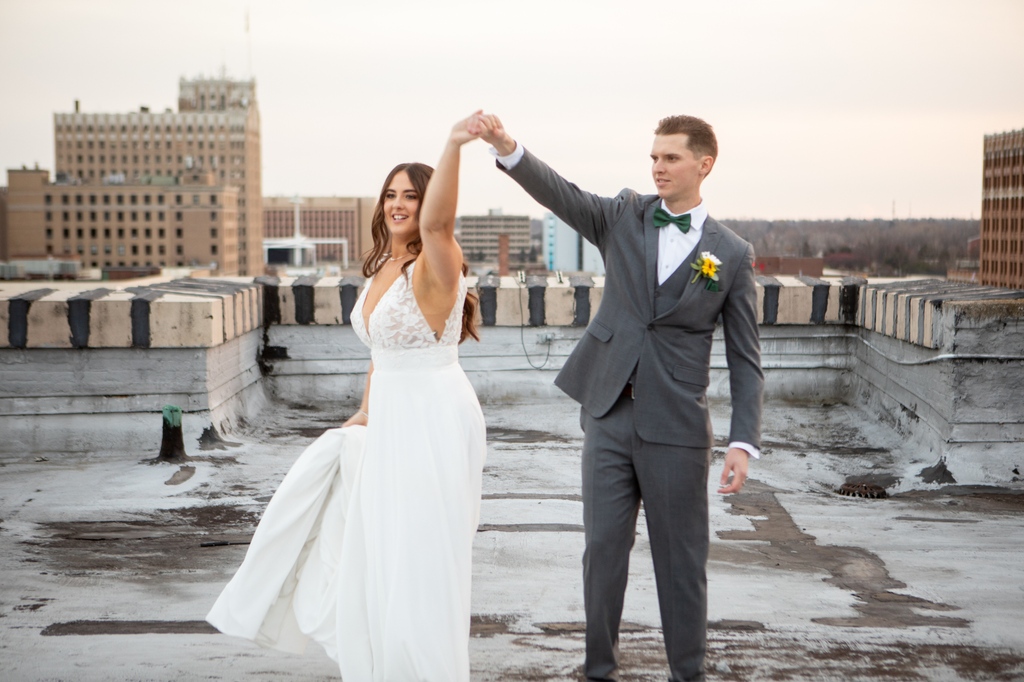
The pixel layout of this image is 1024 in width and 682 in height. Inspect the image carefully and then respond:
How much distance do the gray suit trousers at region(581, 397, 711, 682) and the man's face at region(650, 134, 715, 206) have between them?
726 millimetres

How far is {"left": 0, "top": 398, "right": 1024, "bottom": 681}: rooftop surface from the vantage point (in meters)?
4.10

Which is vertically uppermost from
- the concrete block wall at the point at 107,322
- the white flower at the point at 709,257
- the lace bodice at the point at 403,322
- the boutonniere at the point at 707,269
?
the white flower at the point at 709,257

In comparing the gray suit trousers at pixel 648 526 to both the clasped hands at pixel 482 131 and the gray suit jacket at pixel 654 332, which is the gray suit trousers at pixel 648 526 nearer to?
the gray suit jacket at pixel 654 332

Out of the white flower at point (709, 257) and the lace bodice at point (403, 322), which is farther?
the lace bodice at point (403, 322)

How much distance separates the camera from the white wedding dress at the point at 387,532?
12.6 ft

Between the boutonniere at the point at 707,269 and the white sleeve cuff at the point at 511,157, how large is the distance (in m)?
0.68

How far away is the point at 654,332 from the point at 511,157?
75 cm

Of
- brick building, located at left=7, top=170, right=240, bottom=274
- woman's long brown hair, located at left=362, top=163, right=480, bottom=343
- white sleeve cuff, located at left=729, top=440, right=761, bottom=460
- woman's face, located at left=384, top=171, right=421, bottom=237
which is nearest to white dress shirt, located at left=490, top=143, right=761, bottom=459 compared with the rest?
white sleeve cuff, located at left=729, top=440, right=761, bottom=460

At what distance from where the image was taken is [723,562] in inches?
207

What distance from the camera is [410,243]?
4.09 metres

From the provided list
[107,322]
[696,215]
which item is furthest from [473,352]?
[696,215]

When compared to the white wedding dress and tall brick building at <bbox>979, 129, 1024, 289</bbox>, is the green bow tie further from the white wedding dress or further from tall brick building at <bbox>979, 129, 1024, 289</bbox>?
tall brick building at <bbox>979, 129, 1024, 289</bbox>

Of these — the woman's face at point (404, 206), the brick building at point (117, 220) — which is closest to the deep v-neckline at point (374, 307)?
the woman's face at point (404, 206)

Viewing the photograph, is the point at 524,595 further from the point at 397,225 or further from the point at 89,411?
the point at 89,411
